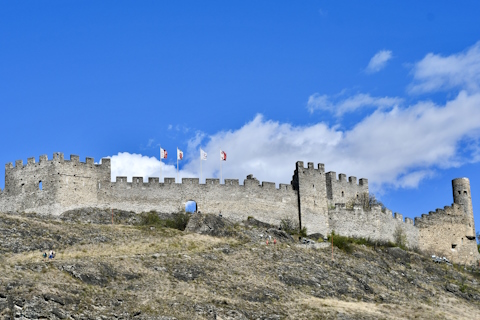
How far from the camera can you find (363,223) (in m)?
72.0

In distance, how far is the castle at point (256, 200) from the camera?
2539 inches

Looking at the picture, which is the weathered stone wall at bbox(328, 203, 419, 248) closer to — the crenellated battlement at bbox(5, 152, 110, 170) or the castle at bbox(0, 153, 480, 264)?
the castle at bbox(0, 153, 480, 264)

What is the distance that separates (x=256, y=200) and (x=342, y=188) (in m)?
9.40

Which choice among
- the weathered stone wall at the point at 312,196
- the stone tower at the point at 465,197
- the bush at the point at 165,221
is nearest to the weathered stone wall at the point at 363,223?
the weathered stone wall at the point at 312,196

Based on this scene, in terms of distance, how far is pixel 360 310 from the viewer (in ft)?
164

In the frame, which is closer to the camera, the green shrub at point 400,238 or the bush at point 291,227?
the bush at point 291,227

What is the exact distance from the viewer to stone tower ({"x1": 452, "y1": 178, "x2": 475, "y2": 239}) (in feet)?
258

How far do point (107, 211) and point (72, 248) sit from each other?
39.9ft

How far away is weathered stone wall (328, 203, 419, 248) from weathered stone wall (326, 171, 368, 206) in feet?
4.23

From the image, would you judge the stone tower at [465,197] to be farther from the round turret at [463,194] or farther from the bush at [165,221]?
the bush at [165,221]

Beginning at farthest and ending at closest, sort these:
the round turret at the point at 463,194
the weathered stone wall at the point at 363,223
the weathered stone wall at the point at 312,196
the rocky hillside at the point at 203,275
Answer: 1. the round turret at the point at 463,194
2. the weathered stone wall at the point at 363,223
3. the weathered stone wall at the point at 312,196
4. the rocky hillside at the point at 203,275

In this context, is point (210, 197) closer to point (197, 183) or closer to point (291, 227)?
point (197, 183)

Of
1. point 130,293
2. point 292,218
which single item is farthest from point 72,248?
point 292,218

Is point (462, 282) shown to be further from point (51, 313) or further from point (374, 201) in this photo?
point (51, 313)
